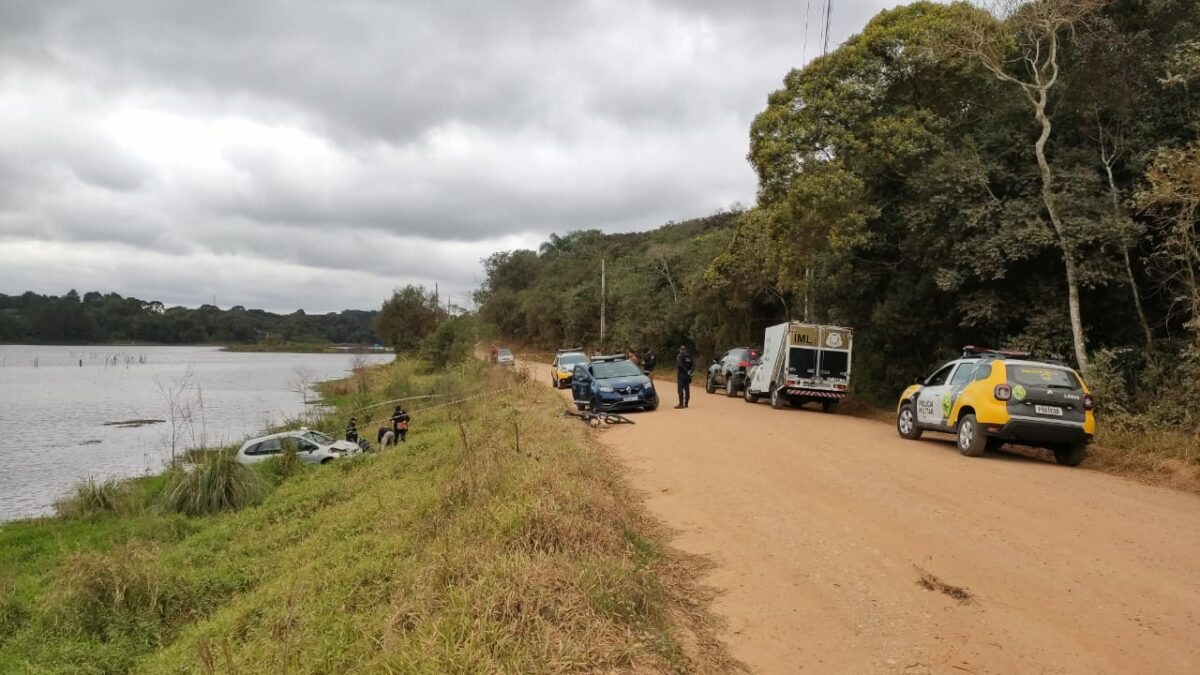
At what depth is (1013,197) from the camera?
639 inches

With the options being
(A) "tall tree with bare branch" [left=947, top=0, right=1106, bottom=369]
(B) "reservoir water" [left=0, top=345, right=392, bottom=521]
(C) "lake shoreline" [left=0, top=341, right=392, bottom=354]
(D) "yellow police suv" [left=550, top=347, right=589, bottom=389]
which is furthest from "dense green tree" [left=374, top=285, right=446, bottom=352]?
(C) "lake shoreline" [left=0, top=341, right=392, bottom=354]

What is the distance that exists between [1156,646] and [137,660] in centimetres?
875

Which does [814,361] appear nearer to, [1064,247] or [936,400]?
[936,400]

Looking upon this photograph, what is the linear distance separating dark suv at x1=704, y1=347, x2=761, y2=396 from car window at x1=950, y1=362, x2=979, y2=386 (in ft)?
39.6

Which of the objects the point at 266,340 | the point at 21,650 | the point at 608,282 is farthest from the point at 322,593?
the point at 266,340

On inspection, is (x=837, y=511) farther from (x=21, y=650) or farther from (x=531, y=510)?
(x=21, y=650)

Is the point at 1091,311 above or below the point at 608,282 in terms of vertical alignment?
below

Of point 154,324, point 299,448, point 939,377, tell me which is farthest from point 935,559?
point 154,324

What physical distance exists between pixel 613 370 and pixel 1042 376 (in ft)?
39.5

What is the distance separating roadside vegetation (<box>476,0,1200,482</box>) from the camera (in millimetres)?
13297

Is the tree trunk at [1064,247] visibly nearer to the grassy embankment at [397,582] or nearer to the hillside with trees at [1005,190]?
the hillside with trees at [1005,190]

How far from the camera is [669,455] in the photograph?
1230cm

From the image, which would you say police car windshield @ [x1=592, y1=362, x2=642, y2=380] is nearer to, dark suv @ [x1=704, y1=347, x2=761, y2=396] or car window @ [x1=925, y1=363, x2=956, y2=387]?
dark suv @ [x1=704, y1=347, x2=761, y2=396]

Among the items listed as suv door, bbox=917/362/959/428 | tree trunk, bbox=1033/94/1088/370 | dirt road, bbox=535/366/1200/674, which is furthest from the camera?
tree trunk, bbox=1033/94/1088/370
